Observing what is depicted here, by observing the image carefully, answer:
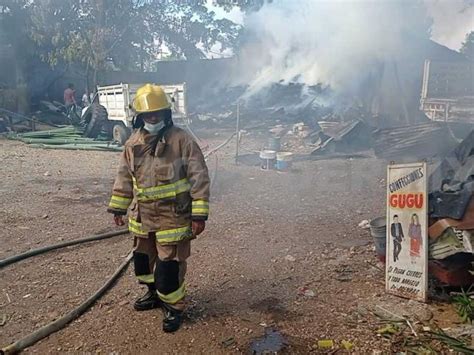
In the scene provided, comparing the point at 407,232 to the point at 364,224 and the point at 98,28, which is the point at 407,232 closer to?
the point at 364,224

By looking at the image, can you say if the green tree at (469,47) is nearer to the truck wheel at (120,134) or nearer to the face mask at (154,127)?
the truck wheel at (120,134)

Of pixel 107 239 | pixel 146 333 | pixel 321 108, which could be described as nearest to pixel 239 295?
pixel 146 333

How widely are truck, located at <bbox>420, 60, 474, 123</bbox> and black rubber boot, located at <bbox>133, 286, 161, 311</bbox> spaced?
8.51 metres

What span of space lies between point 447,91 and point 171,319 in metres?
10.3

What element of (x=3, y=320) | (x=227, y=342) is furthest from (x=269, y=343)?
(x=3, y=320)

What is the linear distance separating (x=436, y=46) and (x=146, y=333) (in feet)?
63.8

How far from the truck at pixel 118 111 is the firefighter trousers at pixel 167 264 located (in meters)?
9.17

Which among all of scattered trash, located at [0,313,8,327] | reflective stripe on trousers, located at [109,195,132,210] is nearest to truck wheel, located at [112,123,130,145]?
scattered trash, located at [0,313,8,327]

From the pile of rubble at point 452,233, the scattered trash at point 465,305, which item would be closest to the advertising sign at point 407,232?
the pile of rubble at point 452,233

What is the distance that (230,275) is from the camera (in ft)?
13.9

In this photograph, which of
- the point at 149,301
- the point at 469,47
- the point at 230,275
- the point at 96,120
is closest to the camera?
the point at 149,301

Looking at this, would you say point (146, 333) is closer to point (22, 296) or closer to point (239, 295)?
point (239, 295)

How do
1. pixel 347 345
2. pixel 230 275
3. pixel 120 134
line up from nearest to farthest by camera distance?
pixel 347 345 → pixel 230 275 → pixel 120 134

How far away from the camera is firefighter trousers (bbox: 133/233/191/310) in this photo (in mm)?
3248
